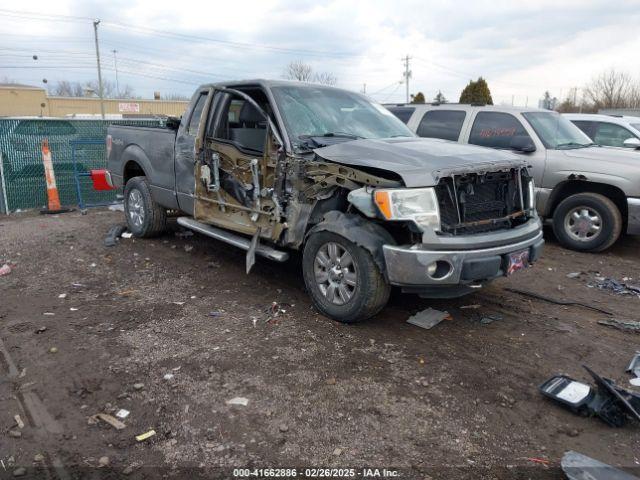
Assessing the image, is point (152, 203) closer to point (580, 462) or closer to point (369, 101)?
point (369, 101)

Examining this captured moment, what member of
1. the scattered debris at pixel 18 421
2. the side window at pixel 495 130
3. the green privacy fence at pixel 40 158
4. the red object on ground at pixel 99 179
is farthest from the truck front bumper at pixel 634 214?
the green privacy fence at pixel 40 158

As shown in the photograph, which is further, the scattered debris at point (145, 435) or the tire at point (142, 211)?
the tire at point (142, 211)

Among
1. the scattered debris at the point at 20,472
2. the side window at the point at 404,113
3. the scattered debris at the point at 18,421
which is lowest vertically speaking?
the scattered debris at the point at 20,472

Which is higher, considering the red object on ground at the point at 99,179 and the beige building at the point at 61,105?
the beige building at the point at 61,105

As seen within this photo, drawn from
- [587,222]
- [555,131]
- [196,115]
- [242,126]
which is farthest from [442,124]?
[196,115]

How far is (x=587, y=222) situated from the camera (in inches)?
274

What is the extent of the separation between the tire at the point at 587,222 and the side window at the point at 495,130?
1.21m

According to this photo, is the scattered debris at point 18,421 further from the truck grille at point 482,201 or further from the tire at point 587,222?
the tire at point 587,222

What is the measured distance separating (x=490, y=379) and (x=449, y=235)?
1095 mm

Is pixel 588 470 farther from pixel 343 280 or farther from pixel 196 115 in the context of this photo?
pixel 196 115

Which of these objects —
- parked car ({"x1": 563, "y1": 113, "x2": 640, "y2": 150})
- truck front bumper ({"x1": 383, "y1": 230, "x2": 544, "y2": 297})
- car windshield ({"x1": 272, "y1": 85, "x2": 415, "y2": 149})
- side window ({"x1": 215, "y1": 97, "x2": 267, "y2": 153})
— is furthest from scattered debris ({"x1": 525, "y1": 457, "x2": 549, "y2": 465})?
parked car ({"x1": 563, "y1": 113, "x2": 640, "y2": 150})

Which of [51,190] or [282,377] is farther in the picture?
[51,190]

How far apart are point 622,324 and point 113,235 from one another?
21.2ft

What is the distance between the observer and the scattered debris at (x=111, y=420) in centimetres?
302
